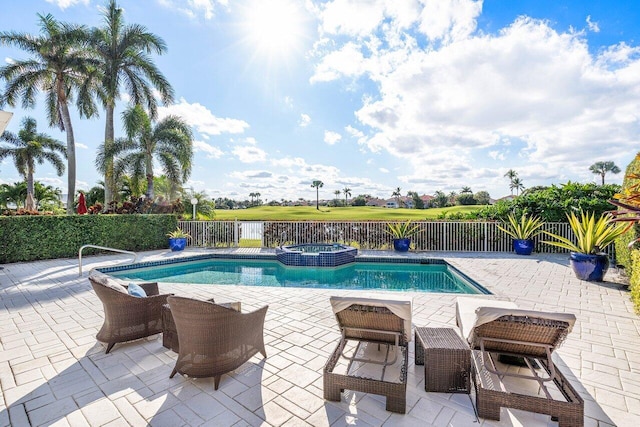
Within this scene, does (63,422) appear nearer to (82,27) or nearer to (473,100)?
(473,100)

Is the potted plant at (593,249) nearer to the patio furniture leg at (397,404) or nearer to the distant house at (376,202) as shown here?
the patio furniture leg at (397,404)

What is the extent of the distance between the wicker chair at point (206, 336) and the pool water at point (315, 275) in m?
4.44

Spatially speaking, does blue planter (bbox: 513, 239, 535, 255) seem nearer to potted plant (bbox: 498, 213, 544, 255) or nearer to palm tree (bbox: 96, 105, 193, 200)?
potted plant (bbox: 498, 213, 544, 255)

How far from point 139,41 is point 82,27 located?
2.46 metres

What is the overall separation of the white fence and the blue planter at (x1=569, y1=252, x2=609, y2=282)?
439cm

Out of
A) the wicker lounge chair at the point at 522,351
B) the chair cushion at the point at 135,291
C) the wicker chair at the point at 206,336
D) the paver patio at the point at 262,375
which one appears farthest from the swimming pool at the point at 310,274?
the wicker chair at the point at 206,336

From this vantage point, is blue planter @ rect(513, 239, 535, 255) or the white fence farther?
the white fence

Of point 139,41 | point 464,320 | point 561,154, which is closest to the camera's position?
point 464,320

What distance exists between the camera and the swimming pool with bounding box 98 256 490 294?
7.16m

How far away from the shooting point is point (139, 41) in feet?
49.7

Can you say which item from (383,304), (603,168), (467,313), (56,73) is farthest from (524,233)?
(603,168)

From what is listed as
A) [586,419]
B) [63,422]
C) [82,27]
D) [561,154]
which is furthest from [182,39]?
[561,154]

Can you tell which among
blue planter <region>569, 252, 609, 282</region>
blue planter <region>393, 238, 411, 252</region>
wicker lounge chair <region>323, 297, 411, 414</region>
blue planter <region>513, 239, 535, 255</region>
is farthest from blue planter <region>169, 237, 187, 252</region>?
blue planter <region>513, 239, 535, 255</region>

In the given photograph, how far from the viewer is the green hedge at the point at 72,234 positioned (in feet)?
28.5
